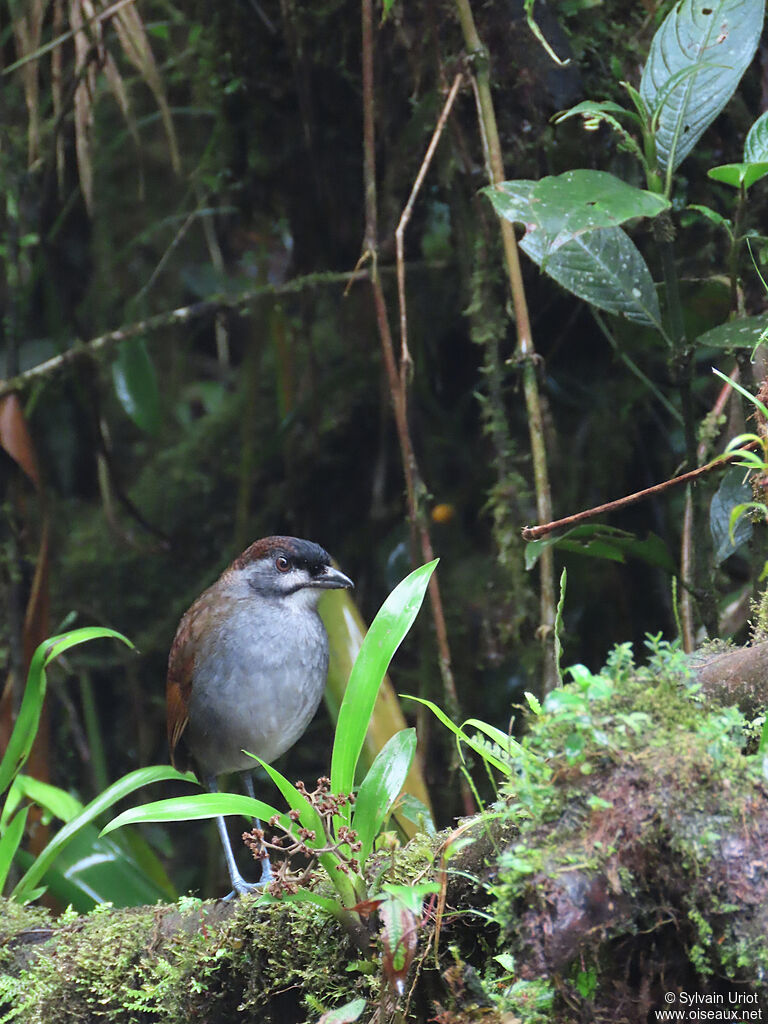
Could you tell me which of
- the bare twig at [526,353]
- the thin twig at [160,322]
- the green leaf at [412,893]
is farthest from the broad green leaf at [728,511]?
the thin twig at [160,322]

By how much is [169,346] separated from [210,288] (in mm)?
811

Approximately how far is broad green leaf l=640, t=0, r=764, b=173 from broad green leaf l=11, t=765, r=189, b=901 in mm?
1856

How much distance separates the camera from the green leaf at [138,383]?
3.81 meters

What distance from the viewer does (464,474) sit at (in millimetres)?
3869

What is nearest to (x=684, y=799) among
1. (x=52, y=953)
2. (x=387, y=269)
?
(x=52, y=953)

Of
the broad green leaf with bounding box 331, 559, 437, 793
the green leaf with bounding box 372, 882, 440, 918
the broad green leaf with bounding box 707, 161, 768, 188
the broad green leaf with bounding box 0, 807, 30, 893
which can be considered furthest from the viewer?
the broad green leaf with bounding box 0, 807, 30, 893

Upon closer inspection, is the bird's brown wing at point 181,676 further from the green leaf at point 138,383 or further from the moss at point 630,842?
the moss at point 630,842

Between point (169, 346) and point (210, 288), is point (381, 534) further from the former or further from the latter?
point (169, 346)

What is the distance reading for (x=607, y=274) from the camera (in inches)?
86.3

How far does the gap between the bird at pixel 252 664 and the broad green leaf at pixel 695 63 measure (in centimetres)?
141

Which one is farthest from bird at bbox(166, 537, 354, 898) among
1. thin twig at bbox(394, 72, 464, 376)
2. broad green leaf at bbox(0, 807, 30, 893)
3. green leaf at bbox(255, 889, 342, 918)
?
green leaf at bbox(255, 889, 342, 918)

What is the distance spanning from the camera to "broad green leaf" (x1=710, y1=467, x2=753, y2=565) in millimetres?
2088

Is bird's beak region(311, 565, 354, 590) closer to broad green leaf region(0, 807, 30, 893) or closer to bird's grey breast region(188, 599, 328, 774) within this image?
bird's grey breast region(188, 599, 328, 774)

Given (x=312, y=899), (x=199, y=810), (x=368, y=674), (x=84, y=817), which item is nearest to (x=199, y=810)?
(x=199, y=810)
